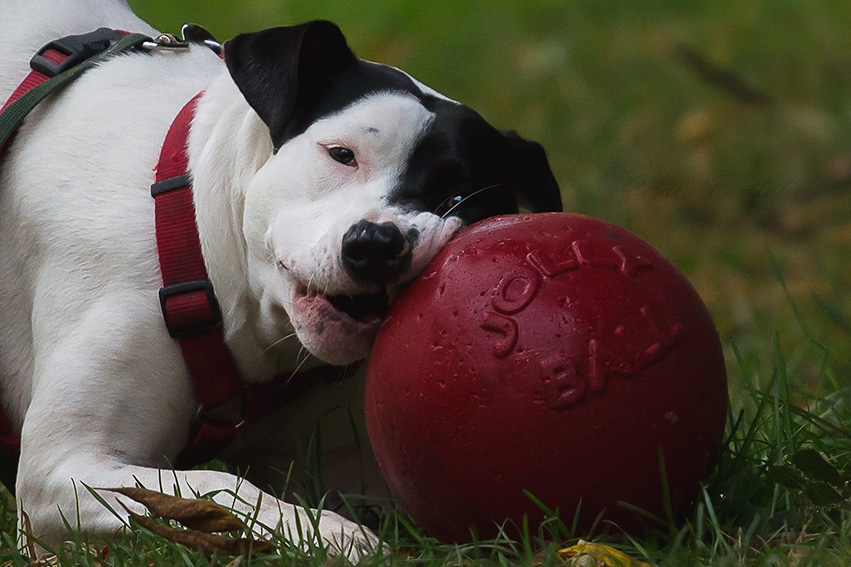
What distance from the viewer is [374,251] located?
258 cm

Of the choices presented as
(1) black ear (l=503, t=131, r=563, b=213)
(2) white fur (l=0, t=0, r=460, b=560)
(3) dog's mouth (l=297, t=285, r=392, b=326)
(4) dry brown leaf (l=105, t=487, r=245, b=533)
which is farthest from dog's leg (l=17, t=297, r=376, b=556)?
(1) black ear (l=503, t=131, r=563, b=213)

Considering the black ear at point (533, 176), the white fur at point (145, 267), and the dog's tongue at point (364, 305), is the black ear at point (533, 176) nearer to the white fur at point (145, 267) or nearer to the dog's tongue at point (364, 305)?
the white fur at point (145, 267)

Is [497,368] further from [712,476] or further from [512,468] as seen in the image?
[712,476]

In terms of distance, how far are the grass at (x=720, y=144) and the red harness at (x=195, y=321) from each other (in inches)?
A: 17.2

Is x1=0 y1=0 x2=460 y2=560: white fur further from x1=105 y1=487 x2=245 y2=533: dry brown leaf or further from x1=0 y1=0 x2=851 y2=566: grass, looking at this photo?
x1=0 y1=0 x2=851 y2=566: grass

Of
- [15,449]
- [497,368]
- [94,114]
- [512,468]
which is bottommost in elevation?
[15,449]

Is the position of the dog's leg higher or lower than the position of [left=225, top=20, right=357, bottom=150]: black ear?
lower

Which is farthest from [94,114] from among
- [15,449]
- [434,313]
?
[434,313]

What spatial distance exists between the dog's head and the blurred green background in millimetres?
2233

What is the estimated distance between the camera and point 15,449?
328cm

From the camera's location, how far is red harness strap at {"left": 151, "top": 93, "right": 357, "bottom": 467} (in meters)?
2.89

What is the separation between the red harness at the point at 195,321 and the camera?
9.49 ft

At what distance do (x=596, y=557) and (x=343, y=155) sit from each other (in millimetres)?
1014

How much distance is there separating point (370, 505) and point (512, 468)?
676 millimetres
